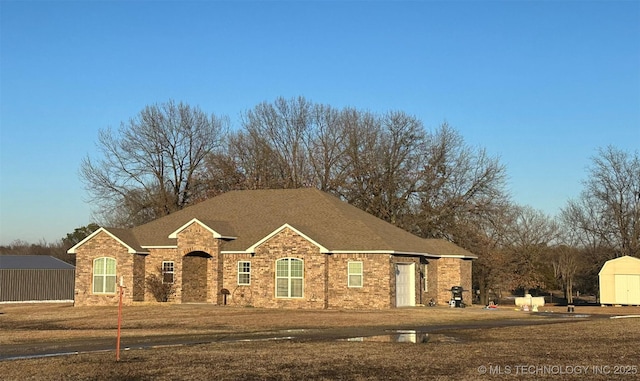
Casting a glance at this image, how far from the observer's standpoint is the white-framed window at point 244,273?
4194 cm

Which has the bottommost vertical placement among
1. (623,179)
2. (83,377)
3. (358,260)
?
(83,377)

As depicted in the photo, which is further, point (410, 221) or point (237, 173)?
point (237, 173)

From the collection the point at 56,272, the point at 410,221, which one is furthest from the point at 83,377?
the point at 56,272

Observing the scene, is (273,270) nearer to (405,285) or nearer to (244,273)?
(244,273)

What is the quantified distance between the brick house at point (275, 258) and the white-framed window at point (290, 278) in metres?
0.05

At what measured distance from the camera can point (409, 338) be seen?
23.1 metres

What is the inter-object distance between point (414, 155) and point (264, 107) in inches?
612

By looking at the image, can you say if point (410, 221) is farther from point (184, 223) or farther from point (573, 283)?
point (573, 283)

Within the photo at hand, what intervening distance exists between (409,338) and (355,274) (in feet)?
54.3

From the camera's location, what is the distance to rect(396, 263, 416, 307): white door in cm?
4122

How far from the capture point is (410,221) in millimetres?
59594

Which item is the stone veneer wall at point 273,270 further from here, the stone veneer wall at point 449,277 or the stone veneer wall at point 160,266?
the stone veneer wall at point 449,277

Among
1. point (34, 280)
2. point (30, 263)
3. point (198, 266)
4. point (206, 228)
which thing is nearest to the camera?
point (206, 228)

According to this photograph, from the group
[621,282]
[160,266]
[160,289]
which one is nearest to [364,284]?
[160,289]
